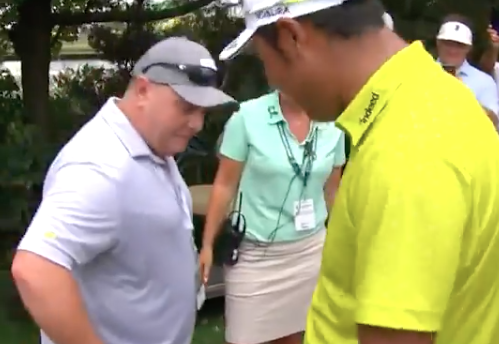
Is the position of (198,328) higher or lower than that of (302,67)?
lower

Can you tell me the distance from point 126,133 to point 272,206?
150 centimetres

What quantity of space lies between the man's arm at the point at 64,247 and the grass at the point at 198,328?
3.35m

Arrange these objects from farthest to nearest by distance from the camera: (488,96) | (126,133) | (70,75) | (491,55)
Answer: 1. (70,75)
2. (491,55)
3. (488,96)
4. (126,133)

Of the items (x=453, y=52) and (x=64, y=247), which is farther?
(x=453, y=52)

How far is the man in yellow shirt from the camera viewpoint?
1.40 m

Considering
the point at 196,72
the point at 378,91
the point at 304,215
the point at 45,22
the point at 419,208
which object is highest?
the point at 378,91

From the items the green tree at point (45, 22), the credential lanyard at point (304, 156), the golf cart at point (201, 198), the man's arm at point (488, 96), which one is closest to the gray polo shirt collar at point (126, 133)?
the credential lanyard at point (304, 156)

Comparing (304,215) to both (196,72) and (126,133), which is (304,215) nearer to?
(196,72)

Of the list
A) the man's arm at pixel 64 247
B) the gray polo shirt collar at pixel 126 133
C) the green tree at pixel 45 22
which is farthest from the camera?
the green tree at pixel 45 22

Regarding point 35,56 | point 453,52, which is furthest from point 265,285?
point 35,56

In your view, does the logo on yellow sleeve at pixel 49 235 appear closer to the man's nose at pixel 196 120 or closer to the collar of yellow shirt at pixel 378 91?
the man's nose at pixel 196 120

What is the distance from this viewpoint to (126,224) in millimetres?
2430

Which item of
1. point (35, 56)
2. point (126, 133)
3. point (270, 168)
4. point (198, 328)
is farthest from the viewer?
point (35, 56)

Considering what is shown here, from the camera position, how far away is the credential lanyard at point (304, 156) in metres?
3.96
